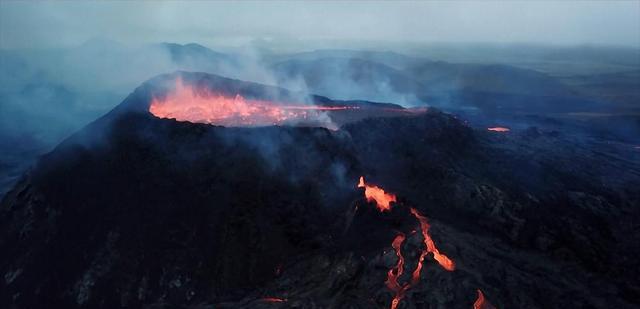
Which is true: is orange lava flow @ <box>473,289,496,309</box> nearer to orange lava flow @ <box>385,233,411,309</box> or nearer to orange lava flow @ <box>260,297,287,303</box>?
orange lava flow @ <box>385,233,411,309</box>

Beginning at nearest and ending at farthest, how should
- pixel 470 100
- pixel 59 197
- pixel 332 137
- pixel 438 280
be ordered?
pixel 438 280 → pixel 59 197 → pixel 332 137 → pixel 470 100

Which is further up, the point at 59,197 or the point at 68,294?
the point at 59,197

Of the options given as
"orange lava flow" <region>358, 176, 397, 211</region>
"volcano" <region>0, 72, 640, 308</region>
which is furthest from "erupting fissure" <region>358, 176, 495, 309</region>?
"orange lava flow" <region>358, 176, 397, 211</region>

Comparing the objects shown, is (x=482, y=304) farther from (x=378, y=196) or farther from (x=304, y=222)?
(x=304, y=222)

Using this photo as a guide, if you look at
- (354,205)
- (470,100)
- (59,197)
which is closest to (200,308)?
(354,205)

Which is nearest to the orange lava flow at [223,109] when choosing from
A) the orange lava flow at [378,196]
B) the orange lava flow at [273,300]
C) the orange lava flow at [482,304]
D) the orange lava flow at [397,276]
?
the orange lava flow at [378,196]

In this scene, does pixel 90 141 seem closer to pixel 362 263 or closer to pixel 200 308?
pixel 200 308

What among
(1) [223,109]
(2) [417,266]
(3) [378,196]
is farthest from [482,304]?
(1) [223,109]
